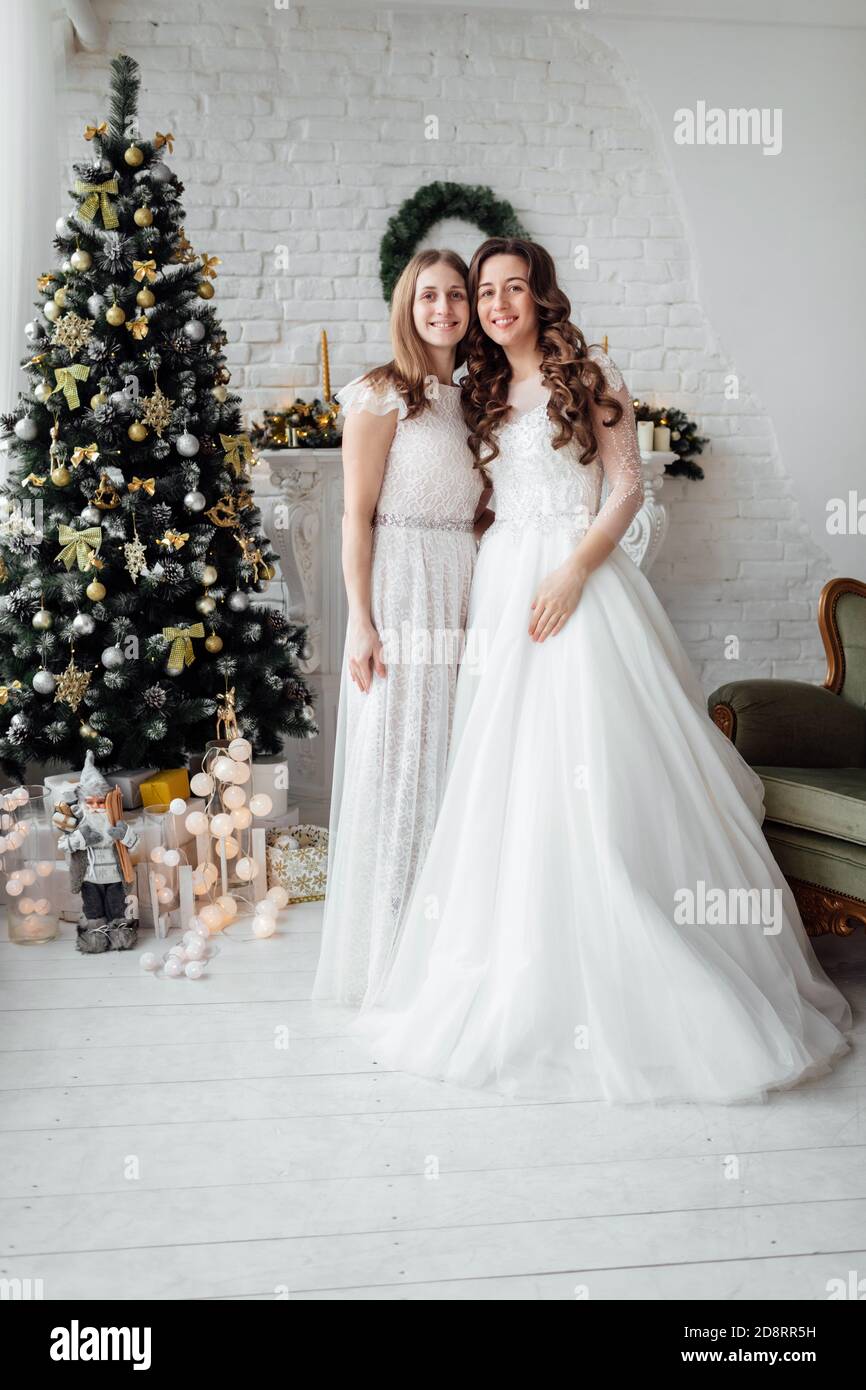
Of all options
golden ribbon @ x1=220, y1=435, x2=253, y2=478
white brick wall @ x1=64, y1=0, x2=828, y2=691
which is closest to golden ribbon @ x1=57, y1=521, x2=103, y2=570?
A: golden ribbon @ x1=220, y1=435, x2=253, y2=478

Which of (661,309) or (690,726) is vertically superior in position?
(661,309)

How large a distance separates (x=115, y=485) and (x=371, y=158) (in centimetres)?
214

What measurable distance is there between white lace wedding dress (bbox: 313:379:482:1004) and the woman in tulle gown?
0.27ft

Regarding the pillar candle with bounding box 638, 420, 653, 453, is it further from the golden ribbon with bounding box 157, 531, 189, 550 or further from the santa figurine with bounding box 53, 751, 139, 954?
the santa figurine with bounding box 53, 751, 139, 954

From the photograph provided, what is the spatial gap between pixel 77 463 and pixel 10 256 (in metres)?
1.16

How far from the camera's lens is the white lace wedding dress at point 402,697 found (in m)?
2.58

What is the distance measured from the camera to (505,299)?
247cm

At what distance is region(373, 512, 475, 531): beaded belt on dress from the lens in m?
2.60

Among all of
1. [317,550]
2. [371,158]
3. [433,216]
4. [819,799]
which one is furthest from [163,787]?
[371,158]

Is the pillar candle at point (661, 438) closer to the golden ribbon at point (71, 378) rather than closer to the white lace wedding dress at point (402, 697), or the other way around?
the white lace wedding dress at point (402, 697)

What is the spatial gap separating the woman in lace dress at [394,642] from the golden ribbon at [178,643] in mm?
780
